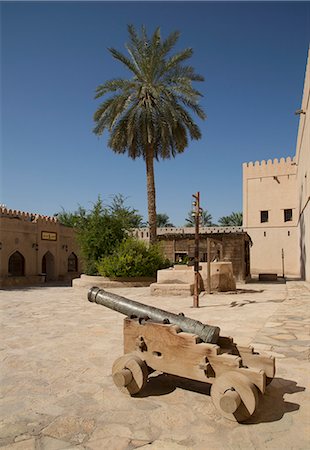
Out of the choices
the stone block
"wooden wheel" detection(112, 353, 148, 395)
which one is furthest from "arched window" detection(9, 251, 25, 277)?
"wooden wheel" detection(112, 353, 148, 395)

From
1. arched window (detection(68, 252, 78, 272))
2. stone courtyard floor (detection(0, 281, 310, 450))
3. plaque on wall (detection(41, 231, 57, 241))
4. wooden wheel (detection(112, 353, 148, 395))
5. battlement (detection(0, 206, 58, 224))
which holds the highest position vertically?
battlement (detection(0, 206, 58, 224))

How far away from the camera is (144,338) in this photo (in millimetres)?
3406

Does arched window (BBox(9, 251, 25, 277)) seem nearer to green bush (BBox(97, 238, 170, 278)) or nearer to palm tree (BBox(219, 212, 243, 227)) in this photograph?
green bush (BBox(97, 238, 170, 278))

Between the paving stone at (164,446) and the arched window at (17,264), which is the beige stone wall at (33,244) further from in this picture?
the paving stone at (164,446)

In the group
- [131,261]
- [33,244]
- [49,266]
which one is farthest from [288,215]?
[33,244]

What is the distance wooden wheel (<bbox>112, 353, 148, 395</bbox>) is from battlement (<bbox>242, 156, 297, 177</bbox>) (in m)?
24.6

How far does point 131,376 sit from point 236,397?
3.26ft

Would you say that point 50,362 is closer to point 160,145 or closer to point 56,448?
point 56,448

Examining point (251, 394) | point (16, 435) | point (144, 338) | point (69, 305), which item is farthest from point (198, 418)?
point (69, 305)

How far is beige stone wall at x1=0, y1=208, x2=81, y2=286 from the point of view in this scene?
1706 centimetres

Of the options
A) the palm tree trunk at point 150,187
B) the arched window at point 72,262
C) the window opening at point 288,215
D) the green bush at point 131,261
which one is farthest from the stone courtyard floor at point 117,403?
the window opening at point 288,215

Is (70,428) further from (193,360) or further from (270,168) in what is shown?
(270,168)

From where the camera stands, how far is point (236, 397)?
8.74 ft

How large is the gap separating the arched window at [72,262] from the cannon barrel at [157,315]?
18126 mm
